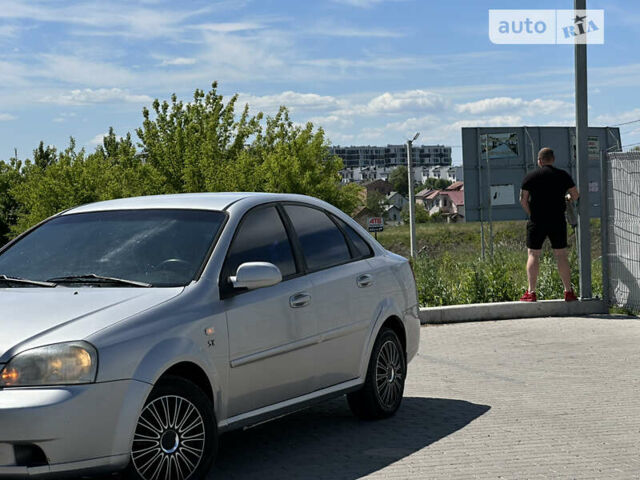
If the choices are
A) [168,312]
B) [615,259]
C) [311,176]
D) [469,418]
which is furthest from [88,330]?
[311,176]

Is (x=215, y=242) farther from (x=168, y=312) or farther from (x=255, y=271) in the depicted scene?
(x=168, y=312)

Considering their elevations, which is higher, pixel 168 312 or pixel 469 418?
pixel 168 312

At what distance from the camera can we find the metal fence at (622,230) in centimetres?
1374

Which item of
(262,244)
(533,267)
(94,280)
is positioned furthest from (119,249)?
(533,267)

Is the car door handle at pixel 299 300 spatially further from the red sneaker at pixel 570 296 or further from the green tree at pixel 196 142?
the green tree at pixel 196 142

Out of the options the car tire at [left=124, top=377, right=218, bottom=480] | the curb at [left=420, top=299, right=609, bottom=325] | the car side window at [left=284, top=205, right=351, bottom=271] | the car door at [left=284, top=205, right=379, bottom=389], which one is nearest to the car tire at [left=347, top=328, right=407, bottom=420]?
the car door at [left=284, top=205, right=379, bottom=389]

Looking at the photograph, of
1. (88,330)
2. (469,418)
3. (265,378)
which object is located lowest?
(469,418)

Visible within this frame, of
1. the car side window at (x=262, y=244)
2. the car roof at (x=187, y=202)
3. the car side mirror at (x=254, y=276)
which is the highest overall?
the car roof at (x=187, y=202)

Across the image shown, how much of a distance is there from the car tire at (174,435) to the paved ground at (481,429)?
1.65 feet

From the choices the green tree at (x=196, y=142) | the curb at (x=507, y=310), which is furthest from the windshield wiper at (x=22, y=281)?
the green tree at (x=196, y=142)

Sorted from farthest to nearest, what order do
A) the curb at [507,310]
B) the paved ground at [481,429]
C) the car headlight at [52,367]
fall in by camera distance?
1. the curb at [507,310]
2. the paved ground at [481,429]
3. the car headlight at [52,367]

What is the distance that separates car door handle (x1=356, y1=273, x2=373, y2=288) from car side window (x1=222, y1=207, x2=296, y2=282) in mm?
800

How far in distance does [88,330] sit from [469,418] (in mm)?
3479

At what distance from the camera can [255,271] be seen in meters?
6.01
